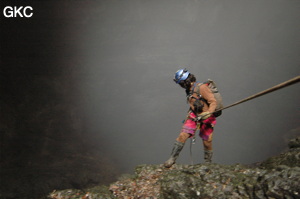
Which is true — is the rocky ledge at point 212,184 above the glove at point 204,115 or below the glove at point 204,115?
below

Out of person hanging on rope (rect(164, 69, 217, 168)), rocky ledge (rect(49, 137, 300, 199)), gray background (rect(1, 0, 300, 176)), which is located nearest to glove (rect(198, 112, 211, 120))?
person hanging on rope (rect(164, 69, 217, 168))

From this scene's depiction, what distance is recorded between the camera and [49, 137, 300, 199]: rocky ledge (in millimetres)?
2756

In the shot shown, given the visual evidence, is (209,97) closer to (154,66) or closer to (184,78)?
(184,78)

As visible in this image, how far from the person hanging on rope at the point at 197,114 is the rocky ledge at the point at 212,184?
931 millimetres

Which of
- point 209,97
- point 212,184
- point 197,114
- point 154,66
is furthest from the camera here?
point 154,66

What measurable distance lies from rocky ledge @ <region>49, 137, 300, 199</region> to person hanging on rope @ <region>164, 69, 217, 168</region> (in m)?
0.93

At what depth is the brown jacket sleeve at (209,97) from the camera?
188 inches

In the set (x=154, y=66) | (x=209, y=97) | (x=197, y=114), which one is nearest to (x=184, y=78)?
(x=209, y=97)

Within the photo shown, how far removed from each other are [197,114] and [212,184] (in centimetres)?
198

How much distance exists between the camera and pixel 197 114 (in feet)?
16.5

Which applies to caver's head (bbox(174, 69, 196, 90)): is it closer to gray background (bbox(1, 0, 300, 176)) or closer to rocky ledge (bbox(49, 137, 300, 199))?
rocky ledge (bbox(49, 137, 300, 199))

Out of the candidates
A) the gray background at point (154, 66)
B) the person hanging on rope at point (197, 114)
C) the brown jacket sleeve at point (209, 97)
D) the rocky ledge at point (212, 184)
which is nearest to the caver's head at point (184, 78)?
the person hanging on rope at point (197, 114)

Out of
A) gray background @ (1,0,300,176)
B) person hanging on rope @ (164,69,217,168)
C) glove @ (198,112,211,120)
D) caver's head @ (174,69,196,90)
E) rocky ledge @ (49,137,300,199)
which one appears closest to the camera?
rocky ledge @ (49,137,300,199)

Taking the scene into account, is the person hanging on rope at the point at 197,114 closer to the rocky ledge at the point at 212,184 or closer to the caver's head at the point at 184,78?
the caver's head at the point at 184,78
